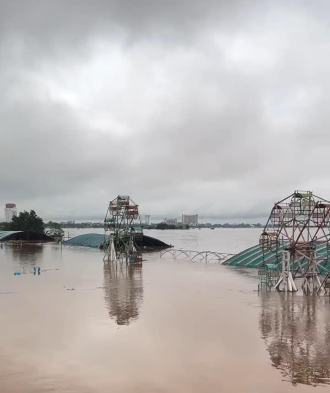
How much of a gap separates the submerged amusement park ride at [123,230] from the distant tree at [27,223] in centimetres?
6447

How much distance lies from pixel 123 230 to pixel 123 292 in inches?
1127

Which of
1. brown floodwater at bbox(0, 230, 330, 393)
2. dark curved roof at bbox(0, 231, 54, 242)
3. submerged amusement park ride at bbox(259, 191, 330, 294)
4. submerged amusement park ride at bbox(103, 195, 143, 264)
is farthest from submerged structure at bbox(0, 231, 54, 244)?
submerged amusement park ride at bbox(259, 191, 330, 294)

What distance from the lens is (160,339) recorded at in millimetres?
18062

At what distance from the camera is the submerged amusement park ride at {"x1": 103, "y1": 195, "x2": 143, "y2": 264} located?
54844 mm

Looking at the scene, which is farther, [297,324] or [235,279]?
[235,279]

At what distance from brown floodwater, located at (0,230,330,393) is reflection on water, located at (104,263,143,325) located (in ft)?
A: 0.26

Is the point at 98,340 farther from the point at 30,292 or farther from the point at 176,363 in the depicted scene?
the point at 30,292

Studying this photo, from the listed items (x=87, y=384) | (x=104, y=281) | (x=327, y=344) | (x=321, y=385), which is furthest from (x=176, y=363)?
(x=104, y=281)

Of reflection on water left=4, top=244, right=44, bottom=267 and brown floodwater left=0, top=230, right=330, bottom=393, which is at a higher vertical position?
brown floodwater left=0, top=230, right=330, bottom=393

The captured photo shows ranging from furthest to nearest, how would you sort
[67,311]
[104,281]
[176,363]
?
[104,281] → [67,311] → [176,363]

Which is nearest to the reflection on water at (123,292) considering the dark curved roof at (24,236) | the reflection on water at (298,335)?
the reflection on water at (298,335)

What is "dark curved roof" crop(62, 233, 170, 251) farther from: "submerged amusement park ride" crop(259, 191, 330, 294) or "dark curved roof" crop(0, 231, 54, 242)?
"submerged amusement park ride" crop(259, 191, 330, 294)

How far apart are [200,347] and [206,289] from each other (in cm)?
1534

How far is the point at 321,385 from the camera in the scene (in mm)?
13219
